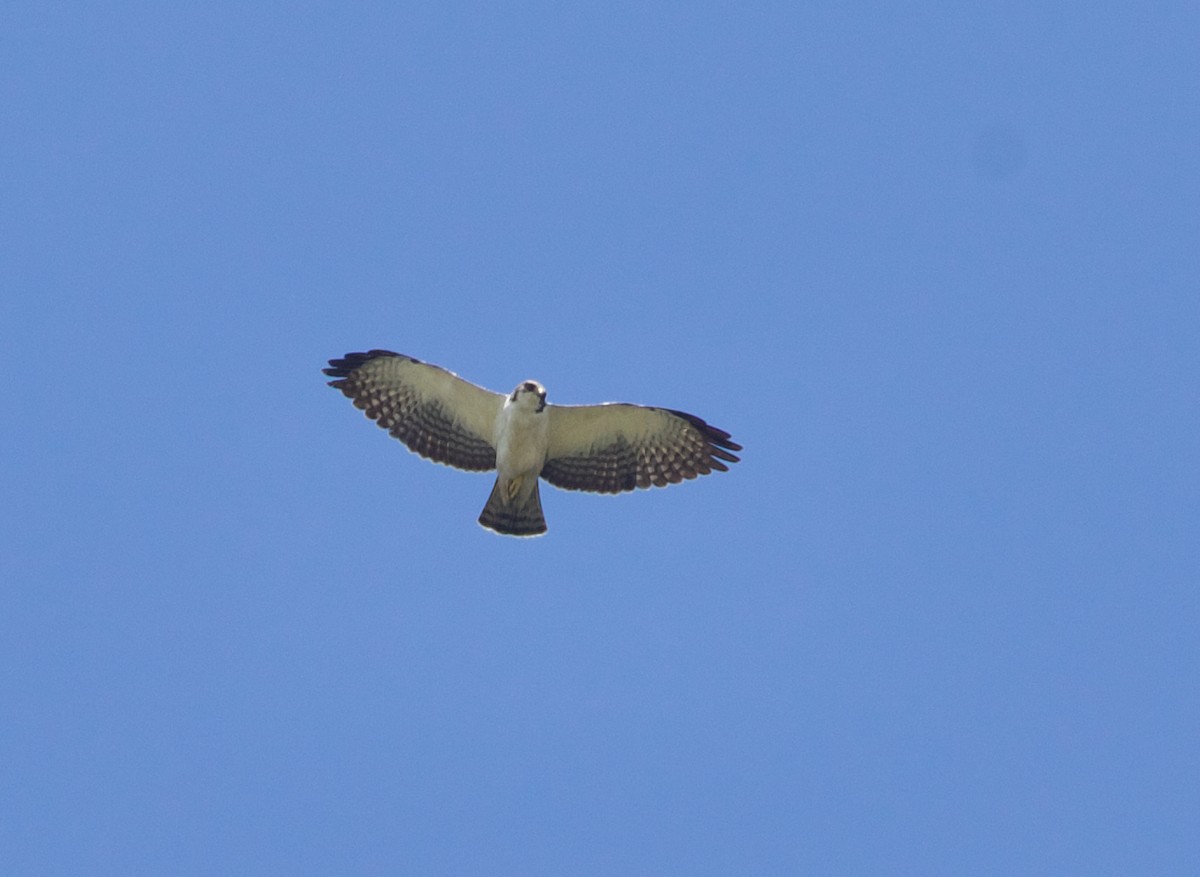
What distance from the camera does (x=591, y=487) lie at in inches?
625

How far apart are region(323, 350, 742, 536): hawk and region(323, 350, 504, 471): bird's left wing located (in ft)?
0.04

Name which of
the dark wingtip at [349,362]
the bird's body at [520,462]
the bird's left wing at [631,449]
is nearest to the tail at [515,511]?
the bird's body at [520,462]

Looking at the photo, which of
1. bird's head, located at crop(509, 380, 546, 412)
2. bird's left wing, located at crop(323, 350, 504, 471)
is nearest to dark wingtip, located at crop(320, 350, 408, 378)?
bird's left wing, located at crop(323, 350, 504, 471)

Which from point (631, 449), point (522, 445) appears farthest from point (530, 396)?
point (631, 449)

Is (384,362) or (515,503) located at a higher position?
(384,362)

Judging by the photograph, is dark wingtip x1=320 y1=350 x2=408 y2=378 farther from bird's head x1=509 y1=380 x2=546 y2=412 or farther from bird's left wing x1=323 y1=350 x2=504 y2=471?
bird's head x1=509 y1=380 x2=546 y2=412

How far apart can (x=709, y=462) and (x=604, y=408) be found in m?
1.39

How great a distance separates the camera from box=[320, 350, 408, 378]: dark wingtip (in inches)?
620

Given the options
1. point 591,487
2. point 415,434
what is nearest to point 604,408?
point 591,487

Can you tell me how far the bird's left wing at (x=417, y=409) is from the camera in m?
15.7

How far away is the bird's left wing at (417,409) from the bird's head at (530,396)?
2.60 feet

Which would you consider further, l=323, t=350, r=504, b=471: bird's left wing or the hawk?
l=323, t=350, r=504, b=471: bird's left wing

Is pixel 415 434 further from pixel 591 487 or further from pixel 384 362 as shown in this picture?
pixel 591 487

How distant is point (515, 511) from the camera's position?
1576 centimetres
